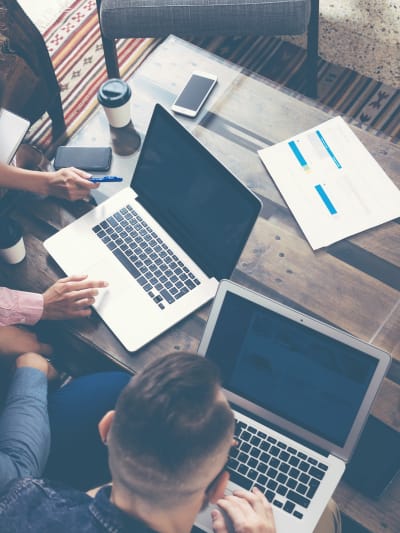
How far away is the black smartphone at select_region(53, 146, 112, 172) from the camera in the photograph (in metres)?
1.67

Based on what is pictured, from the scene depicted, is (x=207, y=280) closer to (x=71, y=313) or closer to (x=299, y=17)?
(x=71, y=313)

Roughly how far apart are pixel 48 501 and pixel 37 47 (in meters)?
1.62

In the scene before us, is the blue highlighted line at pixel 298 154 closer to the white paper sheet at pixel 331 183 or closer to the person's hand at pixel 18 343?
the white paper sheet at pixel 331 183

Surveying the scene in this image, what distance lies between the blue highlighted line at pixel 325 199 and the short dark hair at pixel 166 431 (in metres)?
0.67

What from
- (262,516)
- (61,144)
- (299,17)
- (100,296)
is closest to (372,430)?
(262,516)

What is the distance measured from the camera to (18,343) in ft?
5.27

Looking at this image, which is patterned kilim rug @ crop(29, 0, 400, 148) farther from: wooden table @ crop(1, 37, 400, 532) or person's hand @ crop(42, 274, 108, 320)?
person's hand @ crop(42, 274, 108, 320)

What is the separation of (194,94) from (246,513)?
1126 mm

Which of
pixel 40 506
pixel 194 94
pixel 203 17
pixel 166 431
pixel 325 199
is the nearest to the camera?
pixel 166 431

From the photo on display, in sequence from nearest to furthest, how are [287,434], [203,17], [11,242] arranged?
[287,434] → [11,242] → [203,17]

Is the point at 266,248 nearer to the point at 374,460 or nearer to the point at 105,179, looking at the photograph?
the point at 105,179

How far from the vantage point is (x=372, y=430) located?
4.59 ft

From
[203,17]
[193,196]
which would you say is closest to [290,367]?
[193,196]

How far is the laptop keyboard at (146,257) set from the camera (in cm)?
149
